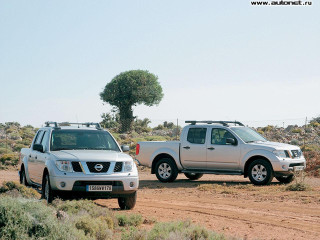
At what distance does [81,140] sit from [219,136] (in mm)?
6897

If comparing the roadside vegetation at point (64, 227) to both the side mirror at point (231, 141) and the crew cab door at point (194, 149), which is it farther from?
the crew cab door at point (194, 149)

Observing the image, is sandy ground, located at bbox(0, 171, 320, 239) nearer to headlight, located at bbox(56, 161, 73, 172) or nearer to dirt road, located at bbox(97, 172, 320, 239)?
dirt road, located at bbox(97, 172, 320, 239)

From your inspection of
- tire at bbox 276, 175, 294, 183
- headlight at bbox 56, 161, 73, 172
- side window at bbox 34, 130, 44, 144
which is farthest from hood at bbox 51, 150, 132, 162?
tire at bbox 276, 175, 294, 183

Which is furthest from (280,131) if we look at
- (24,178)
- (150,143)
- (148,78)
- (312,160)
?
(24,178)

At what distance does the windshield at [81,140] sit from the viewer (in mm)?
13141

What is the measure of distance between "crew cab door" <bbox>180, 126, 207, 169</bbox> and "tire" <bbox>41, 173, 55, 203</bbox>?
754 cm

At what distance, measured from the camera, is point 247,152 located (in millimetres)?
18406

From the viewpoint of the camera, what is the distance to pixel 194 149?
19328 mm

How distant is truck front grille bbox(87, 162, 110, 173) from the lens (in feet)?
39.3

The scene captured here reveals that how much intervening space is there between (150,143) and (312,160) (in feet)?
30.2

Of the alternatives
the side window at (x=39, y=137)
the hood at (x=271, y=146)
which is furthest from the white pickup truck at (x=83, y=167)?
the hood at (x=271, y=146)

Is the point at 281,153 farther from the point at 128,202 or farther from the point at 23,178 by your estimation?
the point at 23,178

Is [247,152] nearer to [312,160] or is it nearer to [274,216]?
[274,216]

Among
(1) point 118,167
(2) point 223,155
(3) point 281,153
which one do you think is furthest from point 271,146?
(1) point 118,167
